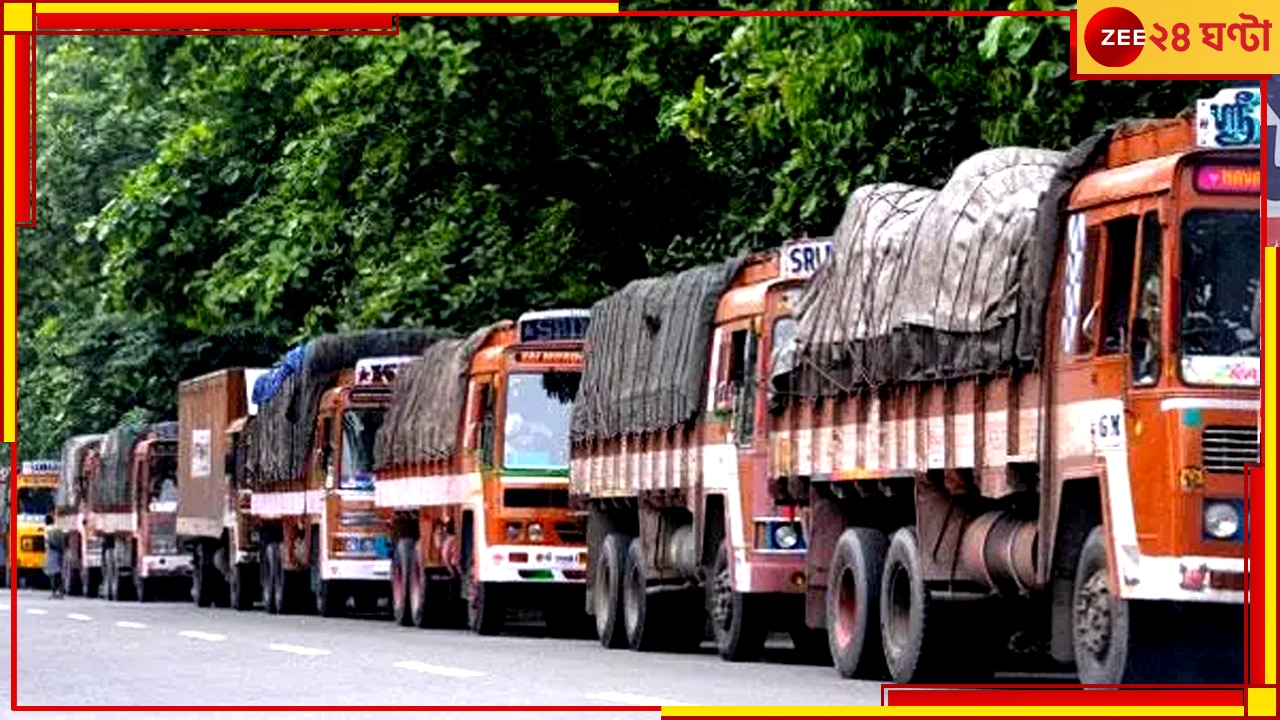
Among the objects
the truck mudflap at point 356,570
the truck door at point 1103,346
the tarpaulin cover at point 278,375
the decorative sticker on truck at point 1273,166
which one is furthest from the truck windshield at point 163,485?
the decorative sticker on truck at point 1273,166

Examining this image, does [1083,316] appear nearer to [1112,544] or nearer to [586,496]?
A: [1112,544]

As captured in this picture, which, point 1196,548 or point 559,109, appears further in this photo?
point 559,109

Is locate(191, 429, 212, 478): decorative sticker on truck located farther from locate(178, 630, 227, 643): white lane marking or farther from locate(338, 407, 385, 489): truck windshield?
locate(178, 630, 227, 643): white lane marking

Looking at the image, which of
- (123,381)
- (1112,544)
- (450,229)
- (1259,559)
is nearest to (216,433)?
(450,229)

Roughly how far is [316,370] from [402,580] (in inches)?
182

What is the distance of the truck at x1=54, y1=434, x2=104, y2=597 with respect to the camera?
63.7m

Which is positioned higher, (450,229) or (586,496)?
(450,229)

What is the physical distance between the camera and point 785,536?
89.3 feet

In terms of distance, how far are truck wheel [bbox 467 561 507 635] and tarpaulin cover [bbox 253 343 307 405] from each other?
854cm

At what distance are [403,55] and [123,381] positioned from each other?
23945 millimetres

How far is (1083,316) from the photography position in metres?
20.5

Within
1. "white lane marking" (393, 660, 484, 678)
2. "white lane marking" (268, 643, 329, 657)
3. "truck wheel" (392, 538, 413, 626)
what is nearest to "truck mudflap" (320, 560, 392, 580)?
"truck wheel" (392, 538, 413, 626)

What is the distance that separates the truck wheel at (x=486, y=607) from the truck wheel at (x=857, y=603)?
1068 centimetres

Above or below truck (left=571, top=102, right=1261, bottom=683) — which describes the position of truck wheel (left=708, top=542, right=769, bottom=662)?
below
